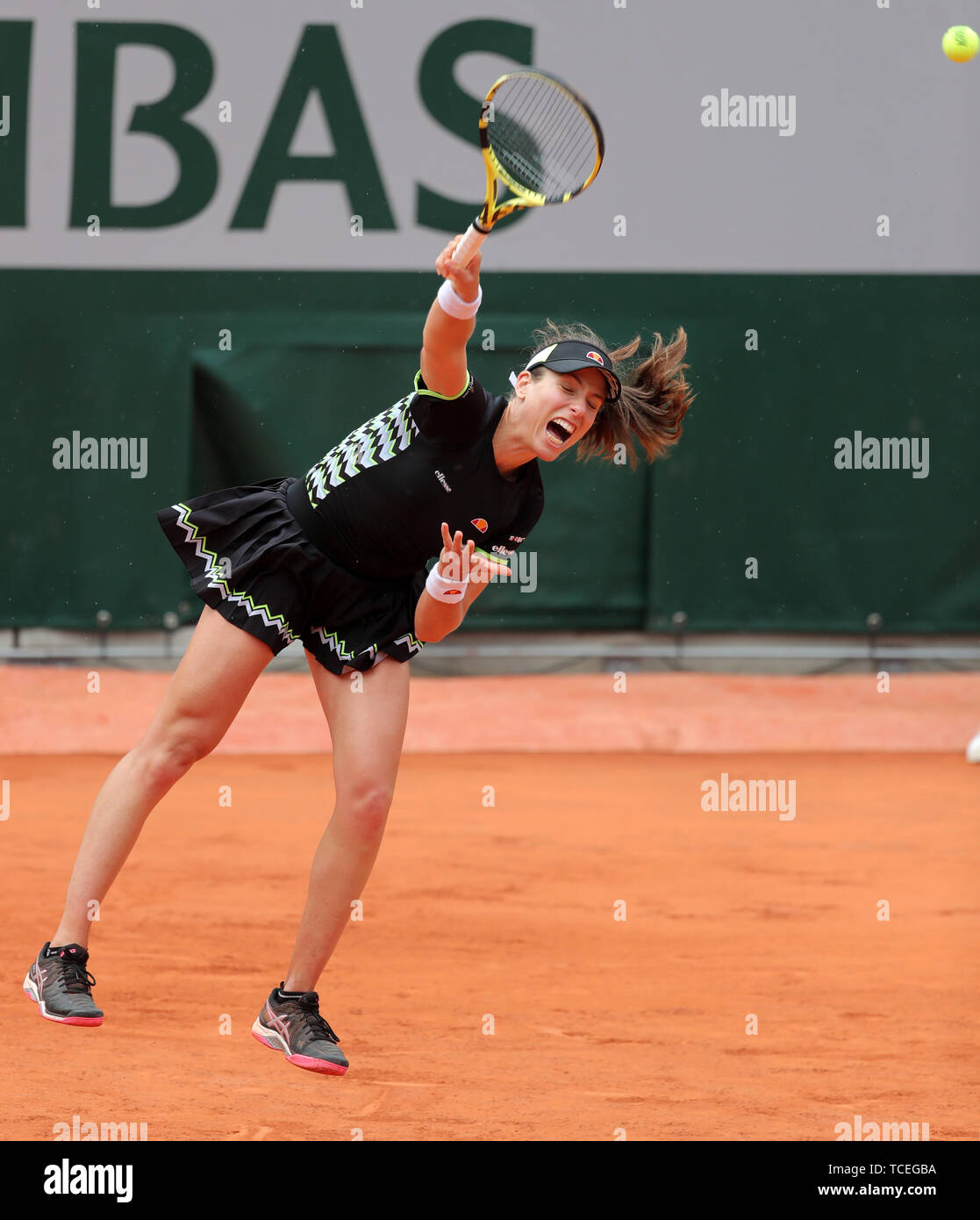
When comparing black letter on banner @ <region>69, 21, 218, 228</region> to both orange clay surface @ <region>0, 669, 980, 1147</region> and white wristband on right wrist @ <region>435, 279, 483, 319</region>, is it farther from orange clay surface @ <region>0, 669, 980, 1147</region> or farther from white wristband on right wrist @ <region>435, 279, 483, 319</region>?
white wristband on right wrist @ <region>435, 279, 483, 319</region>

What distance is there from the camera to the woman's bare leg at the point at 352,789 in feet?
9.38

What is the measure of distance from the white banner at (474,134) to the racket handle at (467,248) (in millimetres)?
5670

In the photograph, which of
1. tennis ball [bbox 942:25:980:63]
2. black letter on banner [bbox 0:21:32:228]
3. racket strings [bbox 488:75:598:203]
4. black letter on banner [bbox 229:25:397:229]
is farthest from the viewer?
black letter on banner [bbox 229:25:397:229]

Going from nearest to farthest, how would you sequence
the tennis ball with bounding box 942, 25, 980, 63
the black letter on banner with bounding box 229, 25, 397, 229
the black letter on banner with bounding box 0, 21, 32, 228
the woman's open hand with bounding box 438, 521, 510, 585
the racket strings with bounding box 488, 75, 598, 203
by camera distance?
the woman's open hand with bounding box 438, 521, 510, 585 < the racket strings with bounding box 488, 75, 598, 203 < the tennis ball with bounding box 942, 25, 980, 63 < the black letter on banner with bounding box 0, 21, 32, 228 < the black letter on banner with bounding box 229, 25, 397, 229

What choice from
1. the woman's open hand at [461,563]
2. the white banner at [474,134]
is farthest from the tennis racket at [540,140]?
the white banner at [474,134]

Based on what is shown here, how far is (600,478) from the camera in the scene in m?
8.28

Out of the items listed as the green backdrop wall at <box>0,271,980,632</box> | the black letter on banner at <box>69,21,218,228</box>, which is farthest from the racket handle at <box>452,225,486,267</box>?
the black letter on banner at <box>69,21,218,228</box>

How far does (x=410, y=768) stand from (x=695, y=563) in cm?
251

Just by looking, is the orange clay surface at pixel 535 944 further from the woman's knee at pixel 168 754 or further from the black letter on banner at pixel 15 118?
the black letter on banner at pixel 15 118

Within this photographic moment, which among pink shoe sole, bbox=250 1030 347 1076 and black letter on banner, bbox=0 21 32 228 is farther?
black letter on banner, bbox=0 21 32 228

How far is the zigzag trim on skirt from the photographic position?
9.55 ft

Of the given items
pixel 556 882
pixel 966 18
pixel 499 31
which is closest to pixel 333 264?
pixel 499 31

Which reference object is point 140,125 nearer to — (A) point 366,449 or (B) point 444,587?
(A) point 366,449

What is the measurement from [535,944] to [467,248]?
198 centimetres
